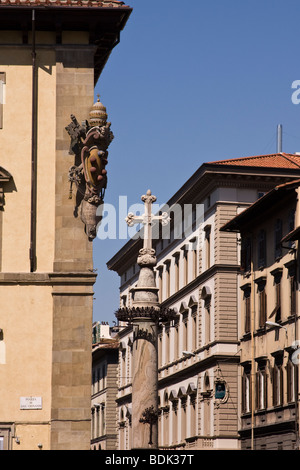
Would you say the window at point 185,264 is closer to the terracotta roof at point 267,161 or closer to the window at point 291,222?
the terracotta roof at point 267,161

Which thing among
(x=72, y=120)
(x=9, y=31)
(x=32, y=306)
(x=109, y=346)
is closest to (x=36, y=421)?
(x=32, y=306)

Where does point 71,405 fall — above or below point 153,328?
below

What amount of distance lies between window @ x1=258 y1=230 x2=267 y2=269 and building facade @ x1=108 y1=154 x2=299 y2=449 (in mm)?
4019

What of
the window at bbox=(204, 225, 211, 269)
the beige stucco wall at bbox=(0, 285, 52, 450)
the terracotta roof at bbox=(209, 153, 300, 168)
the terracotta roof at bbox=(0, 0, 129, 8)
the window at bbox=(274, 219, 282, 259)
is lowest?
the beige stucco wall at bbox=(0, 285, 52, 450)

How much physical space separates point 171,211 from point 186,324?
7.56 meters

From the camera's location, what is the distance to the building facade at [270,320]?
196 feet

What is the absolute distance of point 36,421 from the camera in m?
30.0

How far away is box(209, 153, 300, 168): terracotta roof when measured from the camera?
240 ft

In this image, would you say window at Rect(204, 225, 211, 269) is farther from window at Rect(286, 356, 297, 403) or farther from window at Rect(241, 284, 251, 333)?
window at Rect(286, 356, 297, 403)

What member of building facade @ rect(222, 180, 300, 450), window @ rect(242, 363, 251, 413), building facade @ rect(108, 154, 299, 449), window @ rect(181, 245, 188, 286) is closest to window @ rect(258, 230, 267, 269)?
building facade @ rect(222, 180, 300, 450)

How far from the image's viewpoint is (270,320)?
6328cm
